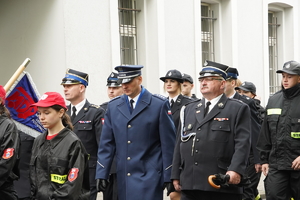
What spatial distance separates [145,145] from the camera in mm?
6328

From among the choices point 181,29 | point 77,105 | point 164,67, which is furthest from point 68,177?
point 181,29

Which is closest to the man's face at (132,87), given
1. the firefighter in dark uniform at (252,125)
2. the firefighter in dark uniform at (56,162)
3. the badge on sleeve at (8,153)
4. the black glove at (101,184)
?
the black glove at (101,184)

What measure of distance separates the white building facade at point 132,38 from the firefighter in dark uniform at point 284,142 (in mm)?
4967

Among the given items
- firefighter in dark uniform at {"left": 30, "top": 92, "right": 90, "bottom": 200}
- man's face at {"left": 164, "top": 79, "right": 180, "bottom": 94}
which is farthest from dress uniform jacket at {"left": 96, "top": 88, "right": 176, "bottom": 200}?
man's face at {"left": 164, "top": 79, "right": 180, "bottom": 94}

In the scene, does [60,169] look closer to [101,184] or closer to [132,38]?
[101,184]

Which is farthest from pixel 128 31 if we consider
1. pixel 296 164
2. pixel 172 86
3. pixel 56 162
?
pixel 56 162

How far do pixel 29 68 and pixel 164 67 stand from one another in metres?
3.09

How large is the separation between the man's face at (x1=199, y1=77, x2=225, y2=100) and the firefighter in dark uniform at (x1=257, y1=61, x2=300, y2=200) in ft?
5.16

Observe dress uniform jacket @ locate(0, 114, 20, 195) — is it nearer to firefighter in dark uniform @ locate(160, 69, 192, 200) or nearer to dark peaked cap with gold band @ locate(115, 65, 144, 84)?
dark peaked cap with gold band @ locate(115, 65, 144, 84)

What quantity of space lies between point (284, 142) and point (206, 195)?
184 cm

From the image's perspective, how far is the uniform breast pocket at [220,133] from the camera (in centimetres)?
605

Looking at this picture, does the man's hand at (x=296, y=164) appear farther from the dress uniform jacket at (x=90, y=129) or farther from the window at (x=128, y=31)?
the window at (x=128, y=31)

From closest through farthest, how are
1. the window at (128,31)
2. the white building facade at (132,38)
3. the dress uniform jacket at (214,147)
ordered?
the dress uniform jacket at (214,147) < the white building facade at (132,38) < the window at (128,31)

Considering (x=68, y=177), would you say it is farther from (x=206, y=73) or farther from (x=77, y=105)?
(x=77, y=105)
